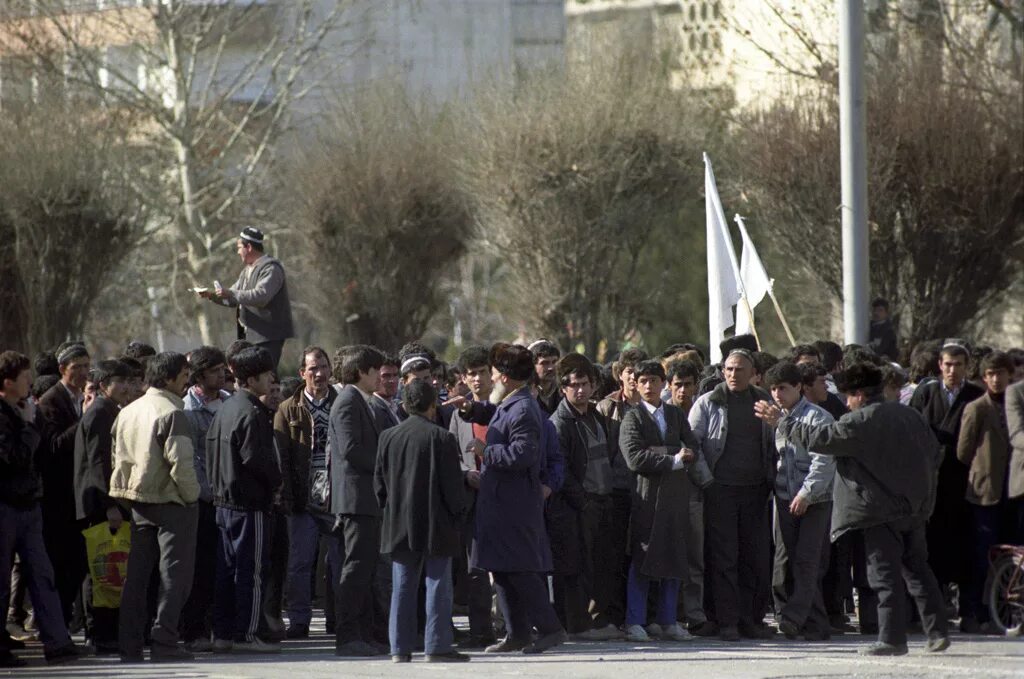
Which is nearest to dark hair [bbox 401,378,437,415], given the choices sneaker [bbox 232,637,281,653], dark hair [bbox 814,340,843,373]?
sneaker [bbox 232,637,281,653]

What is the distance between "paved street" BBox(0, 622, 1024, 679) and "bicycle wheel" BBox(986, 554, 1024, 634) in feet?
0.96

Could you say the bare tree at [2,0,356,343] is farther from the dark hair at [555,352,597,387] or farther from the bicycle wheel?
the bicycle wheel

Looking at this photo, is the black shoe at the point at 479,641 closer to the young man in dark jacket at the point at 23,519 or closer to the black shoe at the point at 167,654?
the black shoe at the point at 167,654

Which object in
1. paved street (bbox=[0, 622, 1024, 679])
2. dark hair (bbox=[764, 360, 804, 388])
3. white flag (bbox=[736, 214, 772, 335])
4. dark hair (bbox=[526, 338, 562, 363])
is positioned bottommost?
paved street (bbox=[0, 622, 1024, 679])

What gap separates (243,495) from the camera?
40.7 ft

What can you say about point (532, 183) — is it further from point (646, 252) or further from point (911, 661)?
point (911, 661)

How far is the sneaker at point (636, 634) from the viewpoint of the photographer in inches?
517

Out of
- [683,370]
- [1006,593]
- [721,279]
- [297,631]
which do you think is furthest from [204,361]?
[721,279]

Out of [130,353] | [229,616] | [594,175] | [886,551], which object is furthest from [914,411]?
[594,175]

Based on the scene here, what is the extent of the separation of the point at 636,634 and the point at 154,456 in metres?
3.49

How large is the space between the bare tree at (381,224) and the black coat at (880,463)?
1781 centimetres

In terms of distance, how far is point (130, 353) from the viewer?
14.6m

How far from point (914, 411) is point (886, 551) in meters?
0.90

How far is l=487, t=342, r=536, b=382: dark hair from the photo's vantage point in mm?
12258
